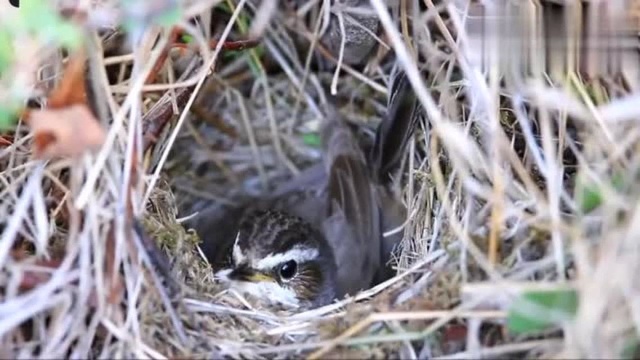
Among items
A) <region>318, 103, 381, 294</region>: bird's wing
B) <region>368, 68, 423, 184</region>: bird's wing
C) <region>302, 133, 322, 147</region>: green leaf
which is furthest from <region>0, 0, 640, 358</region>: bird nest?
<region>302, 133, 322, 147</region>: green leaf

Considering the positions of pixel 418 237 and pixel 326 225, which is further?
pixel 326 225

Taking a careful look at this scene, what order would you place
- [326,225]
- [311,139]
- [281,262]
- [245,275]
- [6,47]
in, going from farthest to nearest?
[311,139], [326,225], [281,262], [245,275], [6,47]

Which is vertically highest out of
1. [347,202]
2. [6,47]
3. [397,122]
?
[6,47]

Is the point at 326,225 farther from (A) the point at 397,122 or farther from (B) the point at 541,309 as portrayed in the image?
(B) the point at 541,309

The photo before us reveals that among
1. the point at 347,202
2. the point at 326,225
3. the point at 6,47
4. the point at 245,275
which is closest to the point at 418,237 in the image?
the point at 245,275

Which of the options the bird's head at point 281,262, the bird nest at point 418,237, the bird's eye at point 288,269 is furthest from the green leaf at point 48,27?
the bird's eye at point 288,269

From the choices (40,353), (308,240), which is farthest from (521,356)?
(308,240)

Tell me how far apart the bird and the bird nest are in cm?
45

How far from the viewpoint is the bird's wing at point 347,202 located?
3.83 m

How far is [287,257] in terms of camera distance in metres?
3.68

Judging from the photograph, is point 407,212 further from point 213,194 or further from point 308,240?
point 213,194

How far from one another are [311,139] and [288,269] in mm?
743

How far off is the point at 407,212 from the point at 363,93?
0.71 meters

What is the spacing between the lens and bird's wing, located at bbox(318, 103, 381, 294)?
383cm
